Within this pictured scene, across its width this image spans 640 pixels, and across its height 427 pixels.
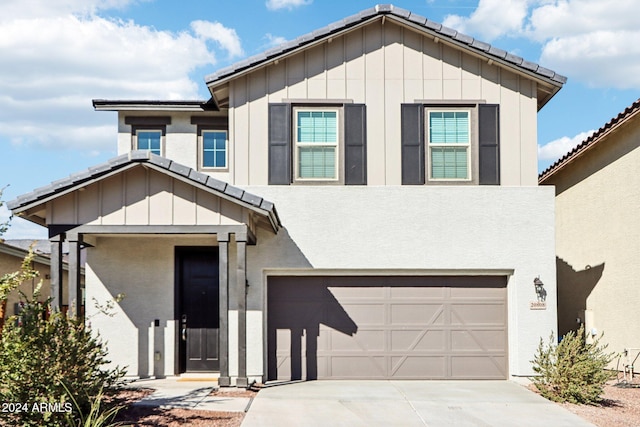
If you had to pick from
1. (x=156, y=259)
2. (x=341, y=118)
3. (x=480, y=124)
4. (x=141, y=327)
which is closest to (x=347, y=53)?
A: (x=341, y=118)

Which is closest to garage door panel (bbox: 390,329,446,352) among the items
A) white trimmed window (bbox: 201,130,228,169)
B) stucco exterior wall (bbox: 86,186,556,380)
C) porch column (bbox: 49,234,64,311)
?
stucco exterior wall (bbox: 86,186,556,380)

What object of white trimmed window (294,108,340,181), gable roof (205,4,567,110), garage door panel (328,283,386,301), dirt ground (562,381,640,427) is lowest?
dirt ground (562,381,640,427)

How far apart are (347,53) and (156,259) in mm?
5503

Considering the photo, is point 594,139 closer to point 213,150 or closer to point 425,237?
point 425,237

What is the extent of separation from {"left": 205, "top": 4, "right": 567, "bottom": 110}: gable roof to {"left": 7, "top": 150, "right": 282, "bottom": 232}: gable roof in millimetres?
2829

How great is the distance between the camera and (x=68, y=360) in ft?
31.6

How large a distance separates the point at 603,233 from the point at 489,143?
4.00 m

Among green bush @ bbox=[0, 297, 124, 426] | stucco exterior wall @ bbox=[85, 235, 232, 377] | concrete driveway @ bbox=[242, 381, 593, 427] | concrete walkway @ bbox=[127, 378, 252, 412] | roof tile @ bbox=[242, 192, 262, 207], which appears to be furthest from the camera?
stucco exterior wall @ bbox=[85, 235, 232, 377]

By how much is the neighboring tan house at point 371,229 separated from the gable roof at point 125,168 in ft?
6.76

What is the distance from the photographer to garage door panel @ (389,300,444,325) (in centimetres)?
1458

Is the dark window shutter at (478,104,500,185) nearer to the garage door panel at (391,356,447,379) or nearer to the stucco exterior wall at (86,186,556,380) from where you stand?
the stucco exterior wall at (86,186,556,380)

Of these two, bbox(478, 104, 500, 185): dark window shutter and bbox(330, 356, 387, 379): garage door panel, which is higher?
bbox(478, 104, 500, 185): dark window shutter

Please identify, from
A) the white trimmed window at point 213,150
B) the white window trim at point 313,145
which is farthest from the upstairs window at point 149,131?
the white window trim at point 313,145

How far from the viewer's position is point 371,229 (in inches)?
564
